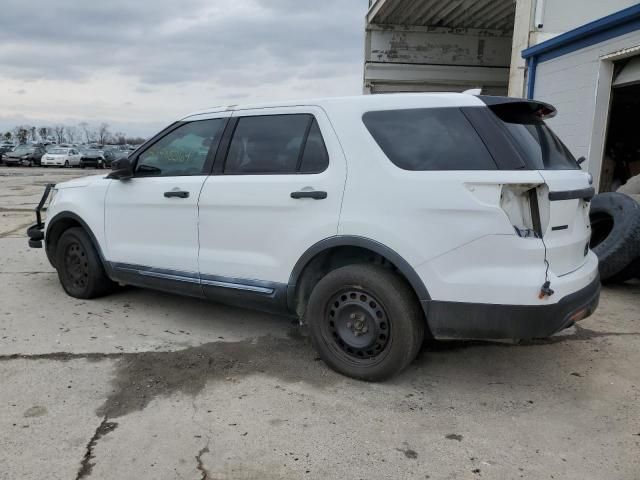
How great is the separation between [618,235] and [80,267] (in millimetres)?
5564

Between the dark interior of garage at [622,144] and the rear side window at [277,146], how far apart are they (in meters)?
7.04

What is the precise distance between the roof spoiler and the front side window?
204cm

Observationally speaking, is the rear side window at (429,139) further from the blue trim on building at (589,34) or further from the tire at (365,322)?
the blue trim on building at (589,34)

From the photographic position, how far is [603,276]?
5.64 m

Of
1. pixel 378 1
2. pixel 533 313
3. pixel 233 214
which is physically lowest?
pixel 533 313

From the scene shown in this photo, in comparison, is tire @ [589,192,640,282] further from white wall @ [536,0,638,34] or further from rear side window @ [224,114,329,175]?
white wall @ [536,0,638,34]

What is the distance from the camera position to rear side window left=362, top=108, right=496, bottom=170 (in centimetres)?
306

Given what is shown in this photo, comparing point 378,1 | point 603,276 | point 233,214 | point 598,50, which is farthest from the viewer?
point 378,1

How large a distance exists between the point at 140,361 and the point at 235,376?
77 centimetres

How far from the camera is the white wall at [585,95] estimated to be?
7613 millimetres

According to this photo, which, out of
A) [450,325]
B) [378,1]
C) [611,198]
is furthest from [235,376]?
[378,1]

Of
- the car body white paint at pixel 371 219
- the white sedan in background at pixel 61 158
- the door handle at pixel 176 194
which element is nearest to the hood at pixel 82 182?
the car body white paint at pixel 371 219

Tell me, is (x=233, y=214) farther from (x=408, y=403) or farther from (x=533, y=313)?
(x=533, y=313)

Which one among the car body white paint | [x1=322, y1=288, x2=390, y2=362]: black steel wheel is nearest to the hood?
the car body white paint
